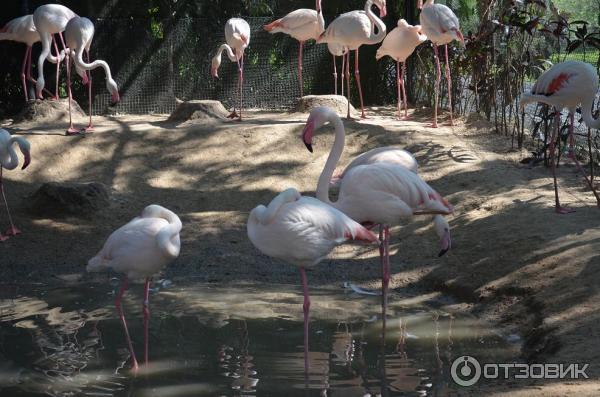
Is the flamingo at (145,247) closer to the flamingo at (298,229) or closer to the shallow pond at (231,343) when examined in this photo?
the shallow pond at (231,343)

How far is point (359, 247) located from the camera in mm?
7082

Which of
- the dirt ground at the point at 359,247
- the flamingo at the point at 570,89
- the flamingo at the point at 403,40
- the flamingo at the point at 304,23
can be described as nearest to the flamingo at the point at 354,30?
the flamingo at the point at 403,40

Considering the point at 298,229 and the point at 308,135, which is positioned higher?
the point at 308,135

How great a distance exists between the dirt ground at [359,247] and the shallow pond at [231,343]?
33cm

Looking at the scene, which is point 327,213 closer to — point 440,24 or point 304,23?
point 440,24

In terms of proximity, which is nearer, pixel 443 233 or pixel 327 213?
pixel 327 213

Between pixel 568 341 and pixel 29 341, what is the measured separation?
9.91 feet

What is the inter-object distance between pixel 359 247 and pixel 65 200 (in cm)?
259

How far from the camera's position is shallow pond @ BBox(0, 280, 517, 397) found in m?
Answer: 4.34

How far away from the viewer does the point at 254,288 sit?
6.34 m

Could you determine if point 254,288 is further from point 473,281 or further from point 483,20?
point 483,20

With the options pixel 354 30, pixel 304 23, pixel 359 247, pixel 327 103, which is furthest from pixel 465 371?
pixel 304 23

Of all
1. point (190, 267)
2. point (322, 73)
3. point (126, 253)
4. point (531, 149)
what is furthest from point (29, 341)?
point (322, 73)
